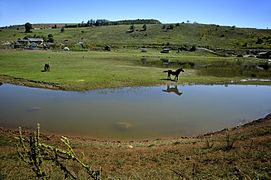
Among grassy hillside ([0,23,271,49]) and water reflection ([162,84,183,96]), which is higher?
grassy hillside ([0,23,271,49])

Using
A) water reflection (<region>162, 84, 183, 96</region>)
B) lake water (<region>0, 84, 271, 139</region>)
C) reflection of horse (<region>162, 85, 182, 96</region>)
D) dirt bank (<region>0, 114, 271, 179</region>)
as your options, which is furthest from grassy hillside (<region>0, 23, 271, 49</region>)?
dirt bank (<region>0, 114, 271, 179</region>)

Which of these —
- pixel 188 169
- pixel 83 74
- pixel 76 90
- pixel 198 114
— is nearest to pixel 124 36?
pixel 83 74

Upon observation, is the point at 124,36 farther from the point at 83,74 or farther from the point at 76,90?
the point at 76,90

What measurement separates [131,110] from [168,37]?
113199 millimetres

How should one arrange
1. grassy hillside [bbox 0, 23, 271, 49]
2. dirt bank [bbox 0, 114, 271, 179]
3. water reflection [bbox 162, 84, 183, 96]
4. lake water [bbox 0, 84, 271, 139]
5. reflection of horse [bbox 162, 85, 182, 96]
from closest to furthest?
dirt bank [bbox 0, 114, 271, 179], lake water [bbox 0, 84, 271, 139], water reflection [bbox 162, 84, 183, 96], reflection of horse [bbox 162, 85, 182, 96], grassy hillside [bbox 0, 23, 271, 49]

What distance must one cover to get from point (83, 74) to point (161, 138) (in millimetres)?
25452

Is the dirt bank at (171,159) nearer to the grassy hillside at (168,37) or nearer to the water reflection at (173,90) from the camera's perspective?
the water reflection at (173,90)

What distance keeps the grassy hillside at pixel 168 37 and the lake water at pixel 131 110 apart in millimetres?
80643

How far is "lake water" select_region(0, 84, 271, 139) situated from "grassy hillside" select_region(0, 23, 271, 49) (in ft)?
265

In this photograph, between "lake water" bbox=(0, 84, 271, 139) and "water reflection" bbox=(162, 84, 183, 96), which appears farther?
"water reflection" bbox=(162, 84, 183, 96)

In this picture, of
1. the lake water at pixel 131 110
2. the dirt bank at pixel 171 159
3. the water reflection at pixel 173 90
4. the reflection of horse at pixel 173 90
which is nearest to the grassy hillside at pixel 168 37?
the water reflection at pixel 173 90

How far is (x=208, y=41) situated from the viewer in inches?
5059

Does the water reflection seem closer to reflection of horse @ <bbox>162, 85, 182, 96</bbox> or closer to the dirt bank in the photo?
reflection of horse @ <bbox>162, 85, 182, 96</bbox>

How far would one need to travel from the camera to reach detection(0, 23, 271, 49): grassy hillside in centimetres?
12138
